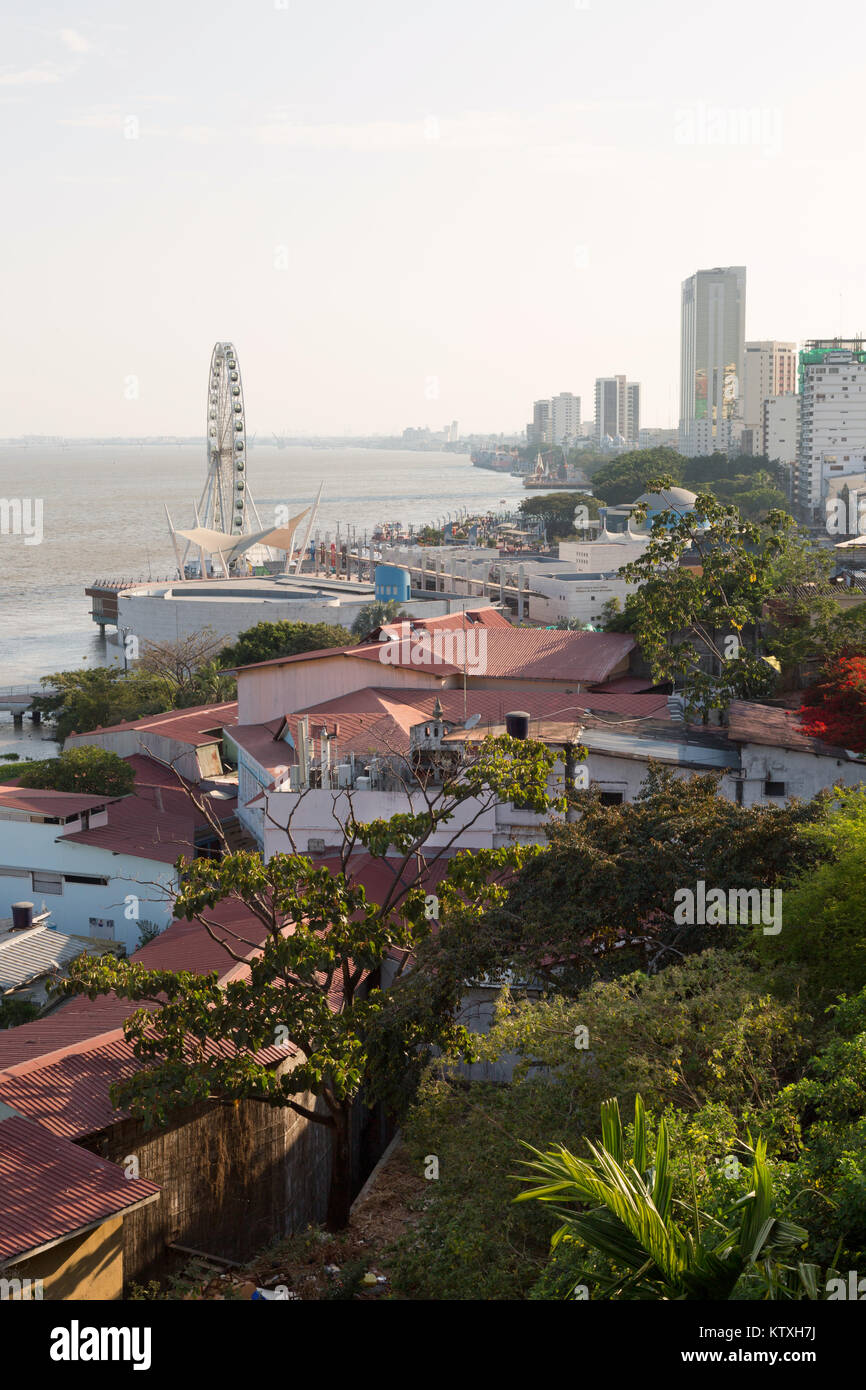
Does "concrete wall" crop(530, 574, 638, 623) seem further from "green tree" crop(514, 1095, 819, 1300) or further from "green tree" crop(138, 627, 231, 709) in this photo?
"green tree" crop(514, 1095, 819, 1300)

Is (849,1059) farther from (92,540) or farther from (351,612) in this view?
(92,540)

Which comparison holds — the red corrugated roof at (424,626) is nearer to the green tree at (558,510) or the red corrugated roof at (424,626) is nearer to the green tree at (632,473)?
the green tree at (558,510)

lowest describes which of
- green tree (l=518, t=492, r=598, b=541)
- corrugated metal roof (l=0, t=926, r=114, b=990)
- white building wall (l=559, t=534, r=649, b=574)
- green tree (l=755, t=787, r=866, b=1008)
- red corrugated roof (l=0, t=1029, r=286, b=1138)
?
corrugated metal roof (l=0, t=926, r=114, b=990)

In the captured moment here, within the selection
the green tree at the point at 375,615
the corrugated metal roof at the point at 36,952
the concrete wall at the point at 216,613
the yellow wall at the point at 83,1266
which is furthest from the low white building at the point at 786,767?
the concrete wall at the point at 216,613

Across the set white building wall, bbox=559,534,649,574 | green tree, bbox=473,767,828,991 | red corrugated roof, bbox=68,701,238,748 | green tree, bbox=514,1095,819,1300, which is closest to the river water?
red corrugated roof, bbox=68,701,238,748

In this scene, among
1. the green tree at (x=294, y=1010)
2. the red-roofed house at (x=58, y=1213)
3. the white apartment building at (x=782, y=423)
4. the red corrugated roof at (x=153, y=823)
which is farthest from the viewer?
the white apartment building at (x=782, y=423)
